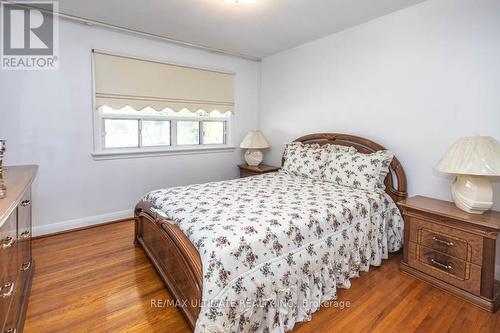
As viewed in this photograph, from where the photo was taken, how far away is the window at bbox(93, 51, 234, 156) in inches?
124

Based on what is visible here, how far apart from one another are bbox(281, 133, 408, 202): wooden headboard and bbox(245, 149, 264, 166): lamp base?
90 cm

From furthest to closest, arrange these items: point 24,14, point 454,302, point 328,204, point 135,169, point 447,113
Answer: point 135,169, point 24,14, point 447,113, point 328,204, point 454,302

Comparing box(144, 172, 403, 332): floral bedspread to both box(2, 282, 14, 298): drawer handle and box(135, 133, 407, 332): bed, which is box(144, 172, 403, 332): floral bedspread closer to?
box(135, 133, 407, 332): bed

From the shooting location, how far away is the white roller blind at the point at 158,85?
3096mm

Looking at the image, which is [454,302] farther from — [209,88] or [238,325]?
[209,88]

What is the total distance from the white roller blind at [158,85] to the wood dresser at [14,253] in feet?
4.67

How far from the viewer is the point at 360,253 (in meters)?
2.25

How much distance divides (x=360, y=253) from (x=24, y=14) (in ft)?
12.7

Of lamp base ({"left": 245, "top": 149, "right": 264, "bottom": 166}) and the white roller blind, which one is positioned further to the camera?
lamp base ({"left": 245, "top": 149, "right": 264, "bottom": 166})

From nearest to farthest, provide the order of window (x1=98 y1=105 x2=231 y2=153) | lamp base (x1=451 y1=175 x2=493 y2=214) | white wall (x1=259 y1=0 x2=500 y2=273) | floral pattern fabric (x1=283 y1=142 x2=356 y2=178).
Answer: lamp base (x1=451 y1=175 x2=493 y2=214)
white wall (x1=259 y1=0 x2=500 y2=273)
floral pattern fabric (x1=283 y1=142 x2=356 y2=178)
window (x1=98 y1=105 x2=231 y2=153)

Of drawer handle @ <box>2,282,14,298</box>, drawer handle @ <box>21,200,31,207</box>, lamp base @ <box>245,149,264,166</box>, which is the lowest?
drawer handle @ <box>2,282,14,298</box>

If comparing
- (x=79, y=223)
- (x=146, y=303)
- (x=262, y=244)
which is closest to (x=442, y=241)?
(x=262, y=244)


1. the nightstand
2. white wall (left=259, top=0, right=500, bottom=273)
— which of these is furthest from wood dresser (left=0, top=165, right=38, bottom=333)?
white wall (left=259, top=0, right=500, bottom=273)

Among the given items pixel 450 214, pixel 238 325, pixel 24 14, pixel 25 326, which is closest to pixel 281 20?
pixel 450 214
